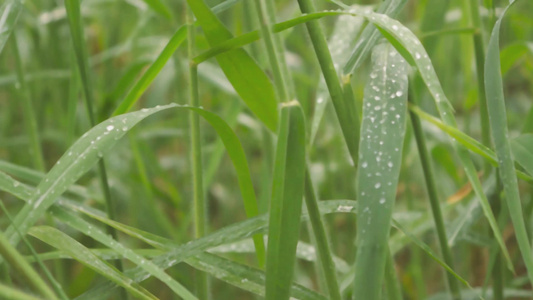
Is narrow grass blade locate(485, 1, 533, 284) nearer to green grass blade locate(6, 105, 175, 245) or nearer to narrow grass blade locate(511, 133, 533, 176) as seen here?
narrow grass blade locate(511, 133, 533, 176)

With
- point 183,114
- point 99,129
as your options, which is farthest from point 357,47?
point 183,114

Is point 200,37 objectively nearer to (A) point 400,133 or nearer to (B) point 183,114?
(A) point 400,133

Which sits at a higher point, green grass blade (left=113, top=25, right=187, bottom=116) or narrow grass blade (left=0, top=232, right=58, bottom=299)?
green grass blade (left=113, top=25, right=187, bottom=116)

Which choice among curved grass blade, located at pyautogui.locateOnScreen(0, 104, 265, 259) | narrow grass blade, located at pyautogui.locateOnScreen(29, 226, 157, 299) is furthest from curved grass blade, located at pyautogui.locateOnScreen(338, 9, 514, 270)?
narrow grass blade, located at pyautogui.locateOnScreen(29, 226, 157, 299)

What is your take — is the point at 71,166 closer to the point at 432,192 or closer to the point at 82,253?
the point at 82,253

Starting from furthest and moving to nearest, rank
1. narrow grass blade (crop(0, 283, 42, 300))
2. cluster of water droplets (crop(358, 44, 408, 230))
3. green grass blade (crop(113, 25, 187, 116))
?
green grass blade (crop(113, 25, 187, 116)) < cluster of water droplets (crop(358, 44, 408, 230)) < narrow grass blade (crop(0, 283, 42, 300))

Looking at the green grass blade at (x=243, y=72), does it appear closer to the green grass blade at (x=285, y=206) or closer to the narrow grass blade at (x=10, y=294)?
the green grass blade at (x=285, y=206)

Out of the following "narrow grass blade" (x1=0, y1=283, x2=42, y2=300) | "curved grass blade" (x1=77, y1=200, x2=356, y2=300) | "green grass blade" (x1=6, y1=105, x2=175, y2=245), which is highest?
"green grass blade" (x1=6, y1=105, x2=175, y2=245)

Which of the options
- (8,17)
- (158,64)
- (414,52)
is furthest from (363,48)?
(8,17)
